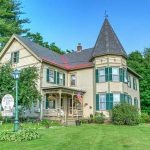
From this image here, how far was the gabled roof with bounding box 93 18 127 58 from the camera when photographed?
29.1m

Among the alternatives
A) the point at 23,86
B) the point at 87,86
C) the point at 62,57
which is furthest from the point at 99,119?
the point at 62,57

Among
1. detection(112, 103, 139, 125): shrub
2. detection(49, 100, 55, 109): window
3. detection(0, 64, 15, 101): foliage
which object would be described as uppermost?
detection(0, 64, 15, 101): foliage

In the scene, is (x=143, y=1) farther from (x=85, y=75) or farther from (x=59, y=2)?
(x=85, y=75)

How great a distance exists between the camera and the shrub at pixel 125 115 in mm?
24328

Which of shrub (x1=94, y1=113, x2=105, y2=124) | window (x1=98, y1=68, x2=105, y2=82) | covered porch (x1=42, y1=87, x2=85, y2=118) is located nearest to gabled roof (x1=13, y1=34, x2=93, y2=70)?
window (x1=98, y1=68, x2=105, y2=82)

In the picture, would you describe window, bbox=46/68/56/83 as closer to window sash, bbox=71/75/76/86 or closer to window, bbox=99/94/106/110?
window sash, bbox=71/75/76/86

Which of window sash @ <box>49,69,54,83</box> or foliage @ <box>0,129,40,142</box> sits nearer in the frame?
foliage @ <box>0,129,40,142</box>

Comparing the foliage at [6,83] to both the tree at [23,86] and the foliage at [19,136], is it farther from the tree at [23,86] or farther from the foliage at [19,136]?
the foliage at [19,136]

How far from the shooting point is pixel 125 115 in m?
24.3

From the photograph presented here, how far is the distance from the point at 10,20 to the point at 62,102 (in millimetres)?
25508

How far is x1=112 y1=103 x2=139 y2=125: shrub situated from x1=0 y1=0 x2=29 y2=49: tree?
76.1ft

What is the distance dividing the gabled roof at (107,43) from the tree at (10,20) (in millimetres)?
16993

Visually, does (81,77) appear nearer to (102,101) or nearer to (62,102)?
(62,102)

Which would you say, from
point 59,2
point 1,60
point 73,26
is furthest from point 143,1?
point 1,60
